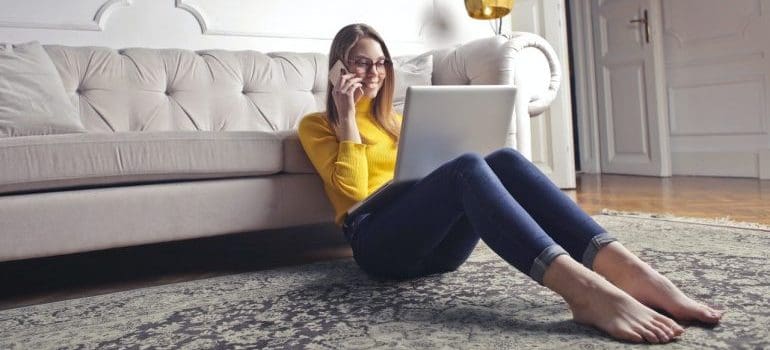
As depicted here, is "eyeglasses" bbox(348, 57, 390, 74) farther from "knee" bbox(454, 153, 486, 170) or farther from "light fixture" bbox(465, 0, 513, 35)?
"light fixture" bbox(465, 0, 513, 35)

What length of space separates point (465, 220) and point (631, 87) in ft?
10.7

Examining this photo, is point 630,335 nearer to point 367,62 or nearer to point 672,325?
point 672,325

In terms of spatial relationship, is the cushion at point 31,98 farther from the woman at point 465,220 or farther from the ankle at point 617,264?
the ankle at point 617,264

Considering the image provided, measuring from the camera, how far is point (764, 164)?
3396 millimetres

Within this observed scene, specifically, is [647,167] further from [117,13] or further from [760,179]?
[117,13]

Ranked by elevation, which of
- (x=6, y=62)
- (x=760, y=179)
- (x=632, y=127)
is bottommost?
(x=760, y=179)

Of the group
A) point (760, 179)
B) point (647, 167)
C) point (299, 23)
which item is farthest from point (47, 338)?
point (647, 167)

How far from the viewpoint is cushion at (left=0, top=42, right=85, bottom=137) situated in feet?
5.44

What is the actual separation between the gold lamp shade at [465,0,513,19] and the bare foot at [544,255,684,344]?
225 centimetres

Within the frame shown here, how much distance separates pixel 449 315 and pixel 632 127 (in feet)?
11.3

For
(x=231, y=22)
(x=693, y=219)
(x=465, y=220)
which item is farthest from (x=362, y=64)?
(x=231, y=22)

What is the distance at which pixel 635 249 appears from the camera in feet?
5.33

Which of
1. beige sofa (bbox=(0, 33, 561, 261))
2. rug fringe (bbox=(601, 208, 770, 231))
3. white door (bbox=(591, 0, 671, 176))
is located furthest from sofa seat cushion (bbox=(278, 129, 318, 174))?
white door (bbox=(591, 0, 671, 176))

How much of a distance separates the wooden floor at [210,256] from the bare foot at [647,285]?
3.04 feet
